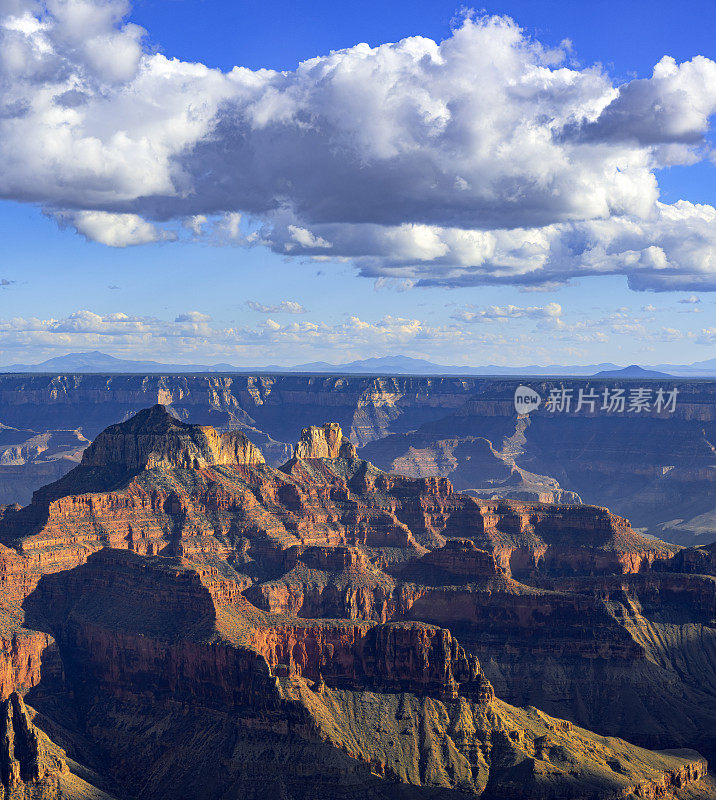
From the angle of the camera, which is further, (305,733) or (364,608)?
(364,608)

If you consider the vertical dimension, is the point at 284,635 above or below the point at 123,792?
above

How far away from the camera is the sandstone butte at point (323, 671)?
440 feet

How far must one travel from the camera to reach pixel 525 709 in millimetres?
149875

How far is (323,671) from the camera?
148375mm

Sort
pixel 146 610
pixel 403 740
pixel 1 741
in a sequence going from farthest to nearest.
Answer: pixel 146 610
pixel 403 740
pixel 1 741

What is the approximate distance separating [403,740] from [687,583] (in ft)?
212

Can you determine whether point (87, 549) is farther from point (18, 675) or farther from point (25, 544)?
point (18, 675)

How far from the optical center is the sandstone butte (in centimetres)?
13400

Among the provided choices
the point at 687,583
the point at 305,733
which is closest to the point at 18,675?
the point at 305,733

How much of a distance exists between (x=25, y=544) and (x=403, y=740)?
60635 mm

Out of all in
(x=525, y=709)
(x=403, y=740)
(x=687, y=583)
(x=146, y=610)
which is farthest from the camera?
(x=687, y=583)

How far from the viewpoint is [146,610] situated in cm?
16050

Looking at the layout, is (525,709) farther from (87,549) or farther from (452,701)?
(87,549)

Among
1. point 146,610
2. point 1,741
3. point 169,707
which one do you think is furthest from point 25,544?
point 1,741
